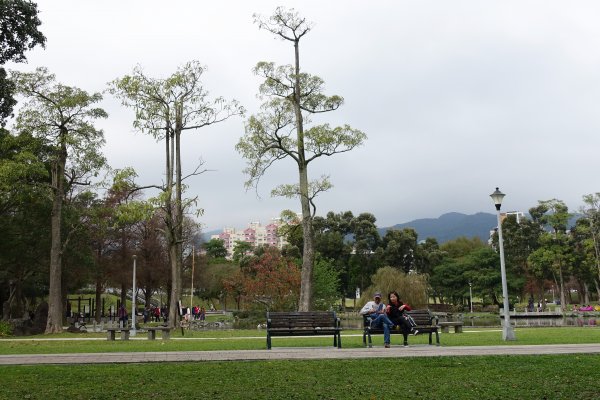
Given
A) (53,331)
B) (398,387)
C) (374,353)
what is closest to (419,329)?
(374,353)

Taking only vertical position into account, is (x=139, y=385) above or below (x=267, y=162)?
below

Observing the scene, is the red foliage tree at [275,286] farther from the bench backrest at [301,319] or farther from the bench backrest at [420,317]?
the bench backrest at [301,319]

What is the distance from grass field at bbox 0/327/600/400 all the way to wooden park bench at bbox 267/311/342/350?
3083 mm

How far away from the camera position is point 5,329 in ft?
95.5

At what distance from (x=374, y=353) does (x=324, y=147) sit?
1446 cm

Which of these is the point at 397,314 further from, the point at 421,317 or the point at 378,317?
the point at 421,317

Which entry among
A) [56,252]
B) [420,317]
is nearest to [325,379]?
[420,317]

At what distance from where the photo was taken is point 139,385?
25.2 ft

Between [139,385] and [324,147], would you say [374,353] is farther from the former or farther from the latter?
[324,147]

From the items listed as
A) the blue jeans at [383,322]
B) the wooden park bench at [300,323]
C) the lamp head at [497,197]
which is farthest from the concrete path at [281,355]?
the lamp head at [497,197]

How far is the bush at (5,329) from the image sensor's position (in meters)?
28.8

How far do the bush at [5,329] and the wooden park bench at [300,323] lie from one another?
826 inches

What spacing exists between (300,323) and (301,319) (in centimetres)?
11

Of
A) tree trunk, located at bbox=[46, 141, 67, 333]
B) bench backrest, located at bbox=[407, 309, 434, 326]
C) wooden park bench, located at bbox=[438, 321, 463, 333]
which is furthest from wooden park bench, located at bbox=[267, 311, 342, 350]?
tree trunk, located at bbox=[46, 141, 67, 333]
